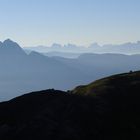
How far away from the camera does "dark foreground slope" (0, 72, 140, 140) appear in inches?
2840

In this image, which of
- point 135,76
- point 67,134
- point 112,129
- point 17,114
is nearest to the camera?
point 67,134

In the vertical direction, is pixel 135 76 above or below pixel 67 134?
above

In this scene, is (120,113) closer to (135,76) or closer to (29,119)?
(29,119)

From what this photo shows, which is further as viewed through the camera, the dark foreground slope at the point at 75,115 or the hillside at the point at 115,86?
the hillside at the point at 115,86

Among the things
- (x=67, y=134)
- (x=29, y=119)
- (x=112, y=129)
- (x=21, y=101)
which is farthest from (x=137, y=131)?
(x=21, y=101)

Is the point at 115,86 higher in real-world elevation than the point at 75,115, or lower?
higher

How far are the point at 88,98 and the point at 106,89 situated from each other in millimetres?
7718

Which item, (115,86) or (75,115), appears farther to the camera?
(115,86)

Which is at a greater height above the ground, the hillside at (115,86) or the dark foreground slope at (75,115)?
the hillside at (115,86)

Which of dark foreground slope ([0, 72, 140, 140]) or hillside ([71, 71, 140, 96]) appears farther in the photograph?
hillside ([71, 71, 140, 96])

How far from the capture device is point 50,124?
74.1 m

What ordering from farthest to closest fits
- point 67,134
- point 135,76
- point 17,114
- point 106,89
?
point 135,76 → point 106,89 → point 17,114 → point 67,134

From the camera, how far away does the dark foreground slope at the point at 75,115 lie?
72125 millimetres

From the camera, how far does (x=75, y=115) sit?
78.6 meters
